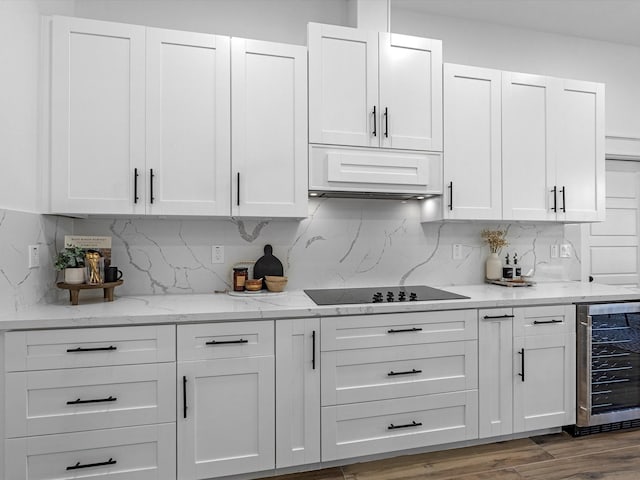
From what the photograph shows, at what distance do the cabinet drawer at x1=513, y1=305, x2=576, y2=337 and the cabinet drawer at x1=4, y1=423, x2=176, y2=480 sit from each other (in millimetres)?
1967

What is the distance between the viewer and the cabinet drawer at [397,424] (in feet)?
6.75

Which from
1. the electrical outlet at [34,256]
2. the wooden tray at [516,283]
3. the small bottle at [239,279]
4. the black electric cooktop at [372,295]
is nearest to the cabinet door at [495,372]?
the black electric cooktop at [372,295]

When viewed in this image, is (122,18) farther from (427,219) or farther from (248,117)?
(427,219)

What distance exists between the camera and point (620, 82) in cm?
341

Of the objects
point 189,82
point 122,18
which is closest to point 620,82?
point 189,82

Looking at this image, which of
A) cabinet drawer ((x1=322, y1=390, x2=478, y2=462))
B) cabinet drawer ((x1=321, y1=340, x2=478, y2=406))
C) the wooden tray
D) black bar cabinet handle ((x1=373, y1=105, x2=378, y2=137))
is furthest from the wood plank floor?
black bar cabinet handle ((x1=373, y1=105, x2=378, y2=137))

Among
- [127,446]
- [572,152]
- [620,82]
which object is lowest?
[127,446]

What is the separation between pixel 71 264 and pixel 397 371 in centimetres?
180

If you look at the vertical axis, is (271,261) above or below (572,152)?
below

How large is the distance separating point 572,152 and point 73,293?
10.7ft

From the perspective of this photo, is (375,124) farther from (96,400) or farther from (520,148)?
(96,400)

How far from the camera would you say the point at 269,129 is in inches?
89.4

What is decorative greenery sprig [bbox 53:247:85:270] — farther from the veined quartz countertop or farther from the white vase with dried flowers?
the white vase with dried flowers

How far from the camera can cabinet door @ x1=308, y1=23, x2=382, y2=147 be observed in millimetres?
2326
